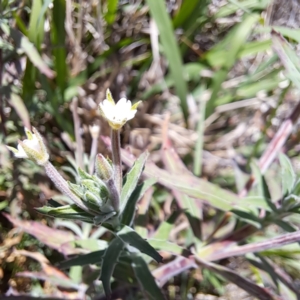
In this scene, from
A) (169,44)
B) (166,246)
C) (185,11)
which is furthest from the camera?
(185,11)

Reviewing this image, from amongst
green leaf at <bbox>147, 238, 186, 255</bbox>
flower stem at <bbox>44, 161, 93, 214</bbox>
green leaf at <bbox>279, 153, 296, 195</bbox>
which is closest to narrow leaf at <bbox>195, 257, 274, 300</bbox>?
green leaf at <bbox>147, 238, 186, 255</bbox>

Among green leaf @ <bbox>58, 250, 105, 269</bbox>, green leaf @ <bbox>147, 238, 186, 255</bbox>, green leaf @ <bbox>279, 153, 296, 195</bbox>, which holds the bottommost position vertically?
green leaf @ <bbox>147, 238, 186, 255</bbox>

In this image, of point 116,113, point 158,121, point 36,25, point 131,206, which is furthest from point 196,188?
point 36,25

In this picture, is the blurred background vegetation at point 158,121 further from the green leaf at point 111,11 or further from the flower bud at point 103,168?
the flower bud at point 103,168

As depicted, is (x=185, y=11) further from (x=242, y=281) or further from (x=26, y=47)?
(x=242, y=281)

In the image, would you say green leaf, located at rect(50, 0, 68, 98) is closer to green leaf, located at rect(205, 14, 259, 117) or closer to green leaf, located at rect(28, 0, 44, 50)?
green leaf, located at rect(28, 0, 44, 50)

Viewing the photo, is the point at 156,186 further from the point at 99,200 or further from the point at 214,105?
the point at 99,200

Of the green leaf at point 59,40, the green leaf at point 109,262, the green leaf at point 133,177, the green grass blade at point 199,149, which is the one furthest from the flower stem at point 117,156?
the green grass blade at point 199,149
